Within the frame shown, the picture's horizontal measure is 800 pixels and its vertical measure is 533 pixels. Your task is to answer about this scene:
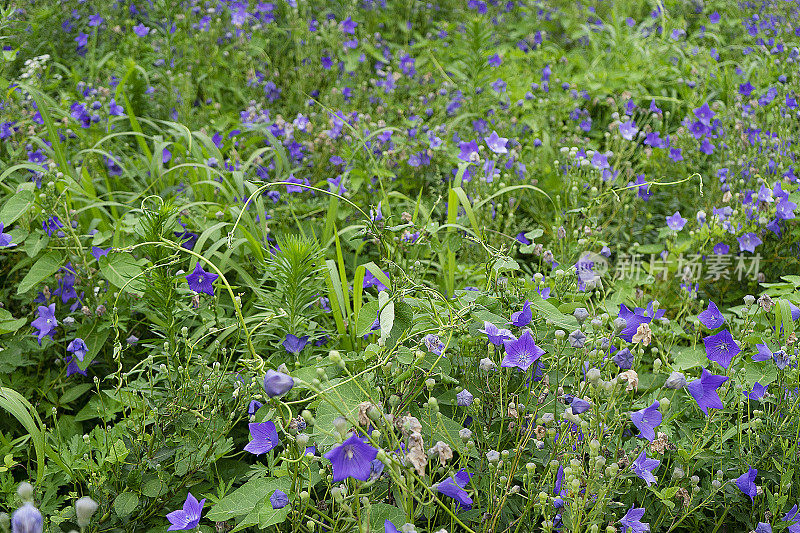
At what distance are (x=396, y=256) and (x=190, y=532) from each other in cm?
104

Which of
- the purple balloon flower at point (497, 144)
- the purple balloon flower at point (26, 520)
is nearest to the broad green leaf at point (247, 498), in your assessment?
the purple balloon flower at point (26, 520)

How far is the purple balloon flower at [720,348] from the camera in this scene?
1784mm

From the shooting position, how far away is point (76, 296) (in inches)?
89.3

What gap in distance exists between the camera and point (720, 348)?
1811 millimetres

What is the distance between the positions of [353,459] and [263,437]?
0.41 metres

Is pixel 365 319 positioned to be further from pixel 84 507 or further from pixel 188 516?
pixel 84 507

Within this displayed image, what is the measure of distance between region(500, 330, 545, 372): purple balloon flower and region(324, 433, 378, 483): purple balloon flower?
477 millimetres

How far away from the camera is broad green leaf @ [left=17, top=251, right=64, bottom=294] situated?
2.15m

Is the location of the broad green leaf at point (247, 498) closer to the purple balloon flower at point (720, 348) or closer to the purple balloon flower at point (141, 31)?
the purple balloon flower at point (720, 348)

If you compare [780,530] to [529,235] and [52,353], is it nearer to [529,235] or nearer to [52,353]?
[529,235]

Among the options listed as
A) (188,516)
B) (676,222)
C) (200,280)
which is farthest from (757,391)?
(200,280)

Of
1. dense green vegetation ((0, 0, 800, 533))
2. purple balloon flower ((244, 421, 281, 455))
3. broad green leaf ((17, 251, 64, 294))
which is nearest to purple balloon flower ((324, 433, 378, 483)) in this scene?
dense green vegetation ((0, 0, 800, 533))

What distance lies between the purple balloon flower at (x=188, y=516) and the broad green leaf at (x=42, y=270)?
1.03 m

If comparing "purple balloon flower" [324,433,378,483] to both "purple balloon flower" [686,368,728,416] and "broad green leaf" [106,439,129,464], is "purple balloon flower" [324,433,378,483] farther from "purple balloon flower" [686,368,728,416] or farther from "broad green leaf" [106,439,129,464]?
"purple balloon flower" [686,368,728,416]
